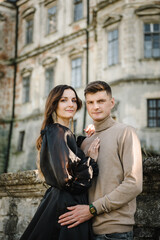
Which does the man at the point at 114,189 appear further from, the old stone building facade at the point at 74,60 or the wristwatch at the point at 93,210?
the old stone building facade at the point at 74,60

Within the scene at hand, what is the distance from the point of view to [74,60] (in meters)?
20.5

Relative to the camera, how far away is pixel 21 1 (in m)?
25.0

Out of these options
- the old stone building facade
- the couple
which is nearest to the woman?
the couple

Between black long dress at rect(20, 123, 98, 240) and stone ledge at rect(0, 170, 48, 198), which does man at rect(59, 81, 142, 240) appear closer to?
black long dress at rect(20, 123, 98, 240)

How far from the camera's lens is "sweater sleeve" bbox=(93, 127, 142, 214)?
7.63 ft

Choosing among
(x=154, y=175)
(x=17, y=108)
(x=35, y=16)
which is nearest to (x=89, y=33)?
(x=35, y=16)

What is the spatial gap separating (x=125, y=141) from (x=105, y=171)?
11.0 inches

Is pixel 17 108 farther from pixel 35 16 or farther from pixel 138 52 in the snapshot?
pixel 138 52

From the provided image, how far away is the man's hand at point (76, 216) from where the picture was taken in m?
2.40

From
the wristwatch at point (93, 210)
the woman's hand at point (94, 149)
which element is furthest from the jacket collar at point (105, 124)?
the wristwatch at point (93, 210)

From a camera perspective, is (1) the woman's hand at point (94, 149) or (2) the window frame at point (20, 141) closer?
(1) the woman's hand at point (94, 149)

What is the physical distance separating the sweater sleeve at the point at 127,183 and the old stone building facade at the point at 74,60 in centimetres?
911

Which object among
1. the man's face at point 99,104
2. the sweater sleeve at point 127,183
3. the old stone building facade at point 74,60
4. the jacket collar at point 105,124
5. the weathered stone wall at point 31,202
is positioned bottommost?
the weathered stone wall at point 31,202

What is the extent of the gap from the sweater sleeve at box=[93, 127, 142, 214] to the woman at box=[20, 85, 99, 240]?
0.19 meters
